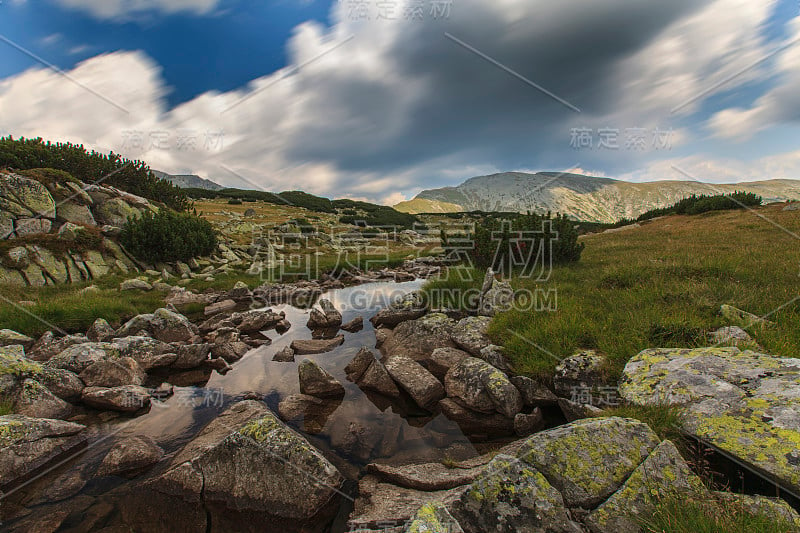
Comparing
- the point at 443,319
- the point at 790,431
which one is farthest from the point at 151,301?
the point at 790,431

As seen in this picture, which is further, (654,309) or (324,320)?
(324,320)

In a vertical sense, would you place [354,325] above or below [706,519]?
below

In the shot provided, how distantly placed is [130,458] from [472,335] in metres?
7.12

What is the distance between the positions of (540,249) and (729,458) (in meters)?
12.1

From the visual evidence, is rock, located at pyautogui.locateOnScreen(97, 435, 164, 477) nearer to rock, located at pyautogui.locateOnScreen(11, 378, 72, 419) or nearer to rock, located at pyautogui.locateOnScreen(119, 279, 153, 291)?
rock, located at pyautogui.locateOnScreen(11, 378, 72, 419)

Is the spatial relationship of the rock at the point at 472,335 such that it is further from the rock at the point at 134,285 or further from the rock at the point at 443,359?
the rock at the point at 134,285

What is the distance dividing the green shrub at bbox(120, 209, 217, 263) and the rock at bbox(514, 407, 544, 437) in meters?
22.4

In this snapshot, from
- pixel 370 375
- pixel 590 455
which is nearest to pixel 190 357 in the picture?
pixel 370 375

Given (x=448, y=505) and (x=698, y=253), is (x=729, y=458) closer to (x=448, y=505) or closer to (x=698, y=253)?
(x=448, y=505)

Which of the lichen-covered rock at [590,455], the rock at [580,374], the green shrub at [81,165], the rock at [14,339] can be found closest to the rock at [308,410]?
the lichen-covered rock at [590,455]

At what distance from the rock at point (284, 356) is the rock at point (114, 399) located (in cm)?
312

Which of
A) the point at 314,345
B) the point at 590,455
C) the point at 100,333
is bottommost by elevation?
the point at 314,345

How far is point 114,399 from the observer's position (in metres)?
6.34

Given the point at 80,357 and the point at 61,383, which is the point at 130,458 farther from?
the point at 80,357
